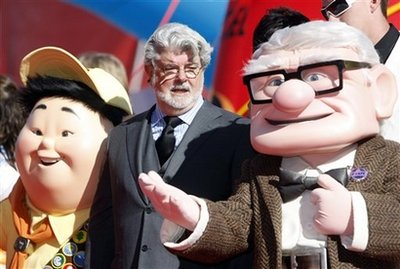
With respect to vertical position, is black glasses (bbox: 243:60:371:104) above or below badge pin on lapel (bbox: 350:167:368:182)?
above

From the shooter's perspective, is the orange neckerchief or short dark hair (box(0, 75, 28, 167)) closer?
the orange neckerchief

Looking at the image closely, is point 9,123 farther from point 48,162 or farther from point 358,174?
point 358,174

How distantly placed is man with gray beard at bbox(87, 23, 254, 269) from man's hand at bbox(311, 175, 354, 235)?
1.64 ft

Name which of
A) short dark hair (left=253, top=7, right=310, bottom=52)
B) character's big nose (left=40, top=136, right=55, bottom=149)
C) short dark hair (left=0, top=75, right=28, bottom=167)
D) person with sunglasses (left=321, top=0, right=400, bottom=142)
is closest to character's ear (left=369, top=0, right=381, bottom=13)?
person with sunglasses (left=321, top=0, right=400, bottom=142)

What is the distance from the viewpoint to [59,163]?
125 inches

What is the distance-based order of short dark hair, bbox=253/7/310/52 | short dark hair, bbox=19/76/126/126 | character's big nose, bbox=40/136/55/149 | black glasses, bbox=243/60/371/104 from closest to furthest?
black glasses, bbox=243/60/371/104
short dark hair, bbox=253/7/310/52
character's big nose, bbox=40/136/55/149
short dark hair, bbox=19/76/126/126

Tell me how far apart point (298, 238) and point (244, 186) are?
237 millimetres

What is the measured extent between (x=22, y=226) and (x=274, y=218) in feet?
3.63

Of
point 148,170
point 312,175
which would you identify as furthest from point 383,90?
point 148,170

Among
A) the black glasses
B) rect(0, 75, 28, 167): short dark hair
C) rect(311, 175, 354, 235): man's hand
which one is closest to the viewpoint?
rect(311, 175, 354, 235): man's hand

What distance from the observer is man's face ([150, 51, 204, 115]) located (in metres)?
3.01

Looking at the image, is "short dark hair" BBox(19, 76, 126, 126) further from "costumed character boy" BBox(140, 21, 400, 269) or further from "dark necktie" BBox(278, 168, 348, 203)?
"dark necktie" BBox(278, 168, 348, 203)

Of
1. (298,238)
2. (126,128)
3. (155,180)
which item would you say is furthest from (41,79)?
(298,238)

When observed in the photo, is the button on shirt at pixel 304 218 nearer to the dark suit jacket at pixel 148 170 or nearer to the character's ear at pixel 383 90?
the character's ear at pixel 383 90
